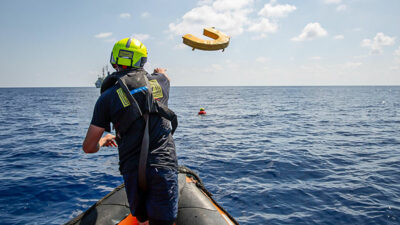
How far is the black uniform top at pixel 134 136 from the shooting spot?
262cm

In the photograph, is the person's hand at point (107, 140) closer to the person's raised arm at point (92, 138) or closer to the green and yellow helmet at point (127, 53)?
the person's raised arm at point (92, 138)

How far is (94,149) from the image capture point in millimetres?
2775

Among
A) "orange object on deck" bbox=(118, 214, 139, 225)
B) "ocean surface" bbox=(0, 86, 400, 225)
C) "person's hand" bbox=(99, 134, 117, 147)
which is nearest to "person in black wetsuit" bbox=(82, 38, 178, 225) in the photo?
"person's hand" bbox=(99, 134, 117, 147)

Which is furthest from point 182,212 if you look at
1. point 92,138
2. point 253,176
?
point 253,176

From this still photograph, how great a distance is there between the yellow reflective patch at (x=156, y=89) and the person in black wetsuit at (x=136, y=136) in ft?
0.29

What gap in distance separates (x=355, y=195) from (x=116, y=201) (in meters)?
6.95

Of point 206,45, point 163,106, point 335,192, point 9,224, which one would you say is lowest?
point 9,224

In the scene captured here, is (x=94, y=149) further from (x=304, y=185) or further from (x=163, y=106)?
(x=304, y=185)

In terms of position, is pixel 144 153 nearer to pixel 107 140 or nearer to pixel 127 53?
pixel 107 140

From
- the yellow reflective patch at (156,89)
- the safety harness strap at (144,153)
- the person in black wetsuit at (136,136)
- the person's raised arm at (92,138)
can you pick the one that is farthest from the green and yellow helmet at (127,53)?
the person's raised arm at (92,138)

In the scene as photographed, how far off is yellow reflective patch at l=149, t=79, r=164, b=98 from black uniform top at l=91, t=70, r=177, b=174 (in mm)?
20

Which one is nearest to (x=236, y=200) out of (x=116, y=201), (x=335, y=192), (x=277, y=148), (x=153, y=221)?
(x=335, y=192)

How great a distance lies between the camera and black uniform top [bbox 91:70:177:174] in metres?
2.62

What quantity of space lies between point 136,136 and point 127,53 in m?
0.87
